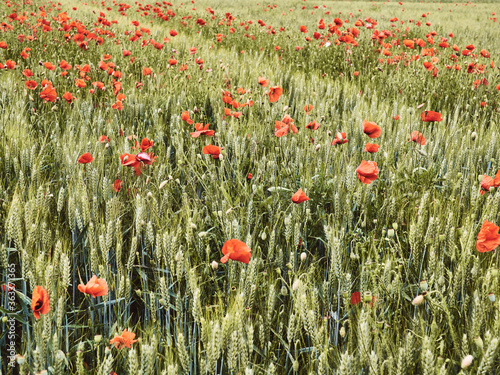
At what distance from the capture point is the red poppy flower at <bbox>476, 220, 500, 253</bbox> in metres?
1.03

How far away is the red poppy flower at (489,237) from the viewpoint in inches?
40.4

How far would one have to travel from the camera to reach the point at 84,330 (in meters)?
1.11

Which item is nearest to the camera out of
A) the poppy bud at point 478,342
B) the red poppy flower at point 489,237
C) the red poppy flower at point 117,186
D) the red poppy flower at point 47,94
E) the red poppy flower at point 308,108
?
the poppy bud at point 478,342

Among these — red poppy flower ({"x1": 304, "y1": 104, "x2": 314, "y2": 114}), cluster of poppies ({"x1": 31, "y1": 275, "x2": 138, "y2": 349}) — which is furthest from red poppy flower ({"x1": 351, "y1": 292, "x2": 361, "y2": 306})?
red poppy flower ({"x1": 304, "y1": 104, "x2": 314, "y2": 114})

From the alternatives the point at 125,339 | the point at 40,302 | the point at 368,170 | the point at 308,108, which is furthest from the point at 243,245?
the point at 308,108

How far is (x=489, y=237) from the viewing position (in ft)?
3.41

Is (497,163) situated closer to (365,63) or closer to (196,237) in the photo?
(196,237)

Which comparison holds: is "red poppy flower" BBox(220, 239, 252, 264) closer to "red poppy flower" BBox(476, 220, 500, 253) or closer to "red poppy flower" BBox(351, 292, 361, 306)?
"red poppy flower" BBox(351, 292, 361, 306)

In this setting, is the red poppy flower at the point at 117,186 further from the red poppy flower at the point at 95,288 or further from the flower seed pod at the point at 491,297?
the flower seed pod at the point at 491,297

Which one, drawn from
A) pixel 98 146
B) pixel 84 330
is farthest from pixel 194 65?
pixel 84 330

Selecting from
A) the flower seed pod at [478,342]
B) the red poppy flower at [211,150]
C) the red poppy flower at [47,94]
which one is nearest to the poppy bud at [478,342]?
the flower seed pod at [478,342]

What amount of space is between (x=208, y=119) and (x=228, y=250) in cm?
172

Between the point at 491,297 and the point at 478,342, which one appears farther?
the point at 491,297

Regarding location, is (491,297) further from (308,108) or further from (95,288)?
(308,108)
